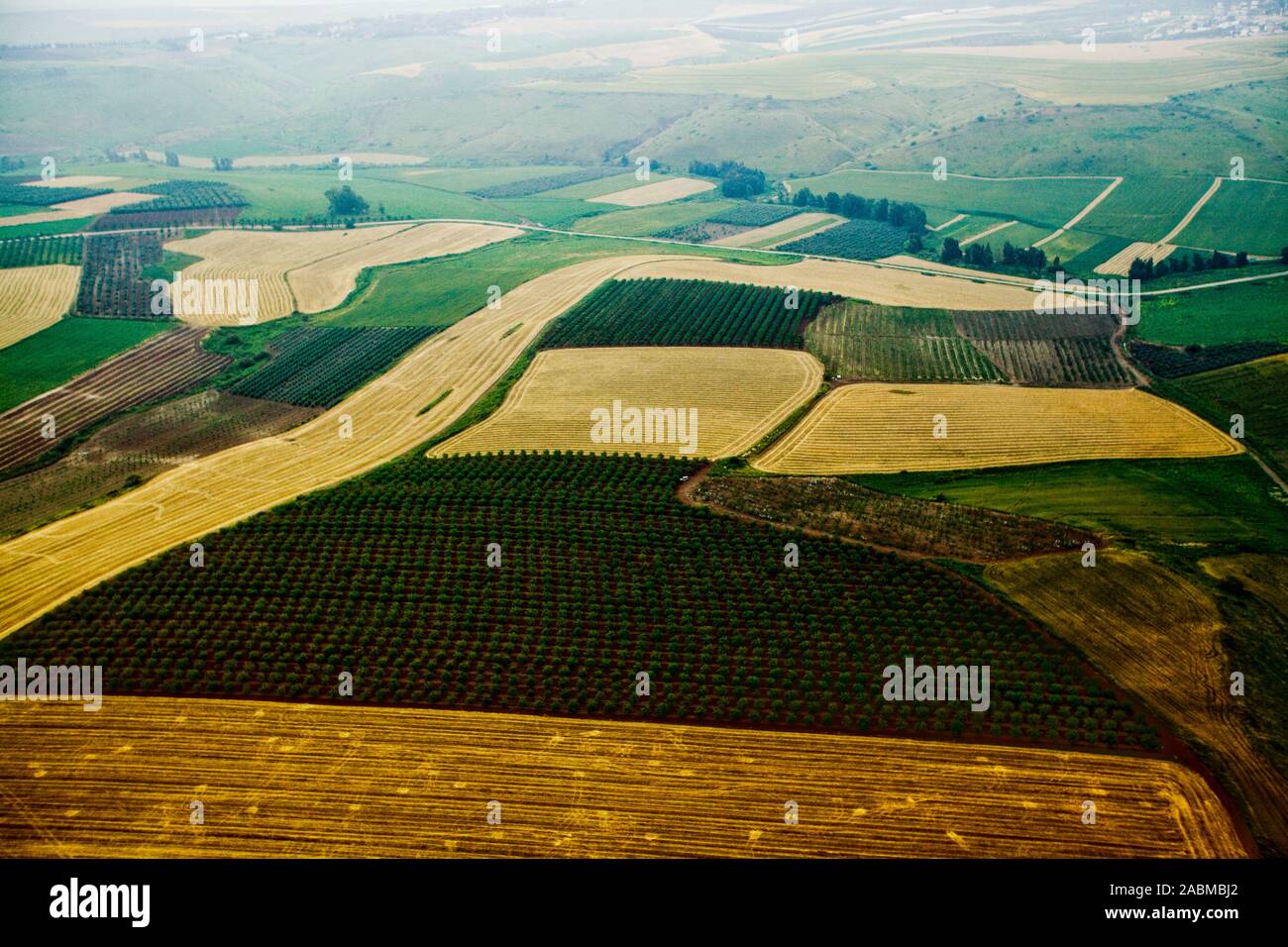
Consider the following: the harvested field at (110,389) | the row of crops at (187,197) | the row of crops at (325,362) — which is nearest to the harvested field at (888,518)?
the row of crops at (325,362)

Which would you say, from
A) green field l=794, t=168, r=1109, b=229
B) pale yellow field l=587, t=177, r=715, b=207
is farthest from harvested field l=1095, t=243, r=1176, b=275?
pale yellow field l=587, t=177, r=715, b=207

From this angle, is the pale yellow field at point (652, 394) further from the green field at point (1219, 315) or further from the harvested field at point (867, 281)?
the green field at point (1219, 315)

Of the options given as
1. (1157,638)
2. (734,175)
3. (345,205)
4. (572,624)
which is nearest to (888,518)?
(1157,638)

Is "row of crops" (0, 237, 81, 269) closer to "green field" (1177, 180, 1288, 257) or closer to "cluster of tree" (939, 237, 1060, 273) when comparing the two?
"cluster of tree" (939, 237, 1060, 273)

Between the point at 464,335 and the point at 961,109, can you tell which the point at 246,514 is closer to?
the point at 464,335
